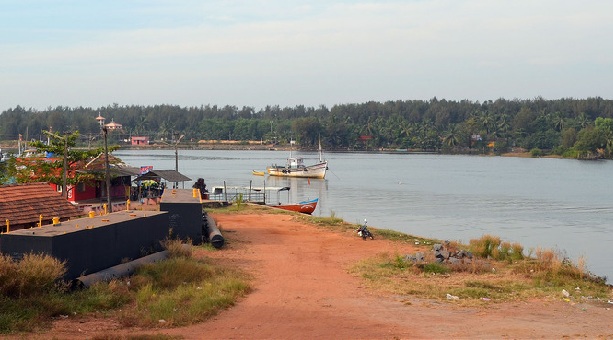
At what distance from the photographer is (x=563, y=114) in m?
174

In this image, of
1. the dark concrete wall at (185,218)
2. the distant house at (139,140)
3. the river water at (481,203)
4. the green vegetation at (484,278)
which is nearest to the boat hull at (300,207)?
the river water at (481,203)

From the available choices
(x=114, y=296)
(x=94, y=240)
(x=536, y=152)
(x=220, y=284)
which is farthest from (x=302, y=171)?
(x=114, y=296)

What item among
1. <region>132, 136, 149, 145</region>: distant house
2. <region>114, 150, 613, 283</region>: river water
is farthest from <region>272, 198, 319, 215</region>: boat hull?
<region>132, 136, 149, 145</region>: distant house

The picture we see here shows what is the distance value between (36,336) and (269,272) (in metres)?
8.85

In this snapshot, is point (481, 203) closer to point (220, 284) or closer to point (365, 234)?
point (365, 234)

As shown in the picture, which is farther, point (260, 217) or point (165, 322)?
point (260, 217)

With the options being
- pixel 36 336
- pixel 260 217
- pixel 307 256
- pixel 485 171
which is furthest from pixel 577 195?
pixel 36 336

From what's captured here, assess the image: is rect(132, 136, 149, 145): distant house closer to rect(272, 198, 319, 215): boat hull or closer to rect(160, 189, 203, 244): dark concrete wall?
rect(272, 198, 319, 215): boat hull

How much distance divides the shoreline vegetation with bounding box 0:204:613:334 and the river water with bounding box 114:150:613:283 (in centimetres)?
772

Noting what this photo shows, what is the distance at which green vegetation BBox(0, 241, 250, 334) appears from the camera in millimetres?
14422

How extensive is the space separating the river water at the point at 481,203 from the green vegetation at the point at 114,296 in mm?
17302

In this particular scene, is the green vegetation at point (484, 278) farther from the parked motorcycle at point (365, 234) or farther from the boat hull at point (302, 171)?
the boat hull at point (302, 171)

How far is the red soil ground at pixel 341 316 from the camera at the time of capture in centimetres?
1433

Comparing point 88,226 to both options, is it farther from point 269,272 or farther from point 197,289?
point 269,272
